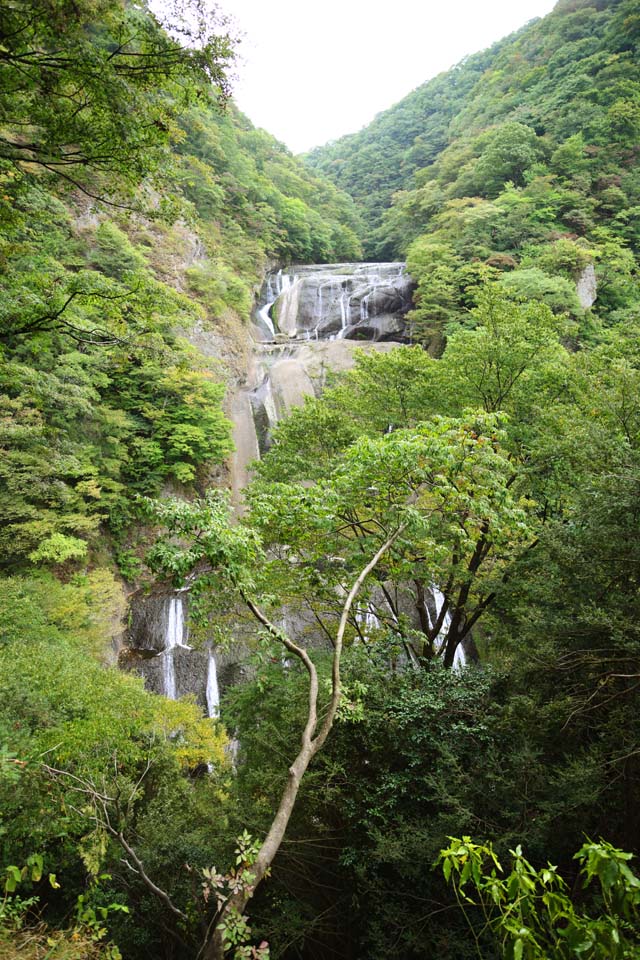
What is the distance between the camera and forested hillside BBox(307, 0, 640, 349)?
17.8 m

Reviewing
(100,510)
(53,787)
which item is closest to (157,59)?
(53,787)

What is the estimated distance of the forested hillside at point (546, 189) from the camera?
703 inches

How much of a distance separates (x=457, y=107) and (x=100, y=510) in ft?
178

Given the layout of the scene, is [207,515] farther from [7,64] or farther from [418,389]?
[418,389]

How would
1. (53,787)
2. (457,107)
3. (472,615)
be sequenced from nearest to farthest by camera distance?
(53,787) → (472,615) → (457,107)

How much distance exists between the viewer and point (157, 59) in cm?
386

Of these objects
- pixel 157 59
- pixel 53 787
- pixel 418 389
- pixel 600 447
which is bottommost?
pixel 53 787

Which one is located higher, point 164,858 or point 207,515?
point 207,515

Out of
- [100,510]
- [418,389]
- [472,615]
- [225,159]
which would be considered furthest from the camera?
[225,159]

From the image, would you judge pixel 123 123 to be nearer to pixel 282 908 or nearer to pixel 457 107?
pixel 282 908

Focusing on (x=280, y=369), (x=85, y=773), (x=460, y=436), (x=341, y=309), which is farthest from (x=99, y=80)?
(x=341, y=309)

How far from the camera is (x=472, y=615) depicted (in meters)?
7.94

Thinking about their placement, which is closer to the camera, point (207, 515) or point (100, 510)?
point (207, 515)

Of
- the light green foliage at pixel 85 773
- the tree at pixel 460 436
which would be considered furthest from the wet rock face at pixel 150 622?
the tree at pixel 460 436
